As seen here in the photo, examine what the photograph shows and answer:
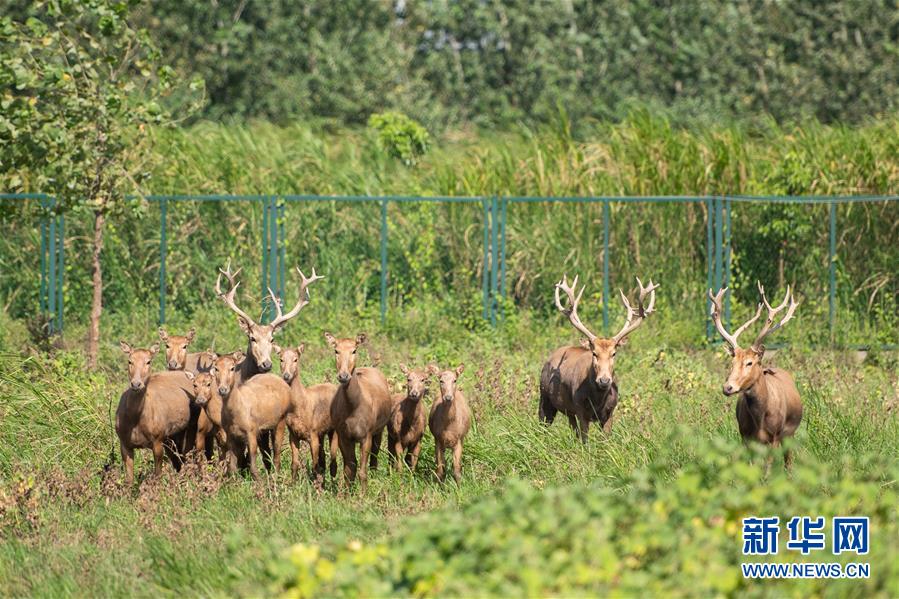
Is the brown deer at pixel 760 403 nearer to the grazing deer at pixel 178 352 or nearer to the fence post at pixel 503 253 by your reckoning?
the grazing deer at pixel 178 352

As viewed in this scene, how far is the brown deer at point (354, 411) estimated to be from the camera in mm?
10430

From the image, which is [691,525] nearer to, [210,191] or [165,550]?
Answer: [165,550]

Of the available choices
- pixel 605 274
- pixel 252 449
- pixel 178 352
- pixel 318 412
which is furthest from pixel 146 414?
pixel 605 274

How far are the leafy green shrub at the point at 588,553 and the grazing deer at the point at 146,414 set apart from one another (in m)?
4.23

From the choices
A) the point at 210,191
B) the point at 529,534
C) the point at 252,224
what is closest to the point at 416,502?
the point at 529,534

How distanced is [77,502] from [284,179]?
1230cm

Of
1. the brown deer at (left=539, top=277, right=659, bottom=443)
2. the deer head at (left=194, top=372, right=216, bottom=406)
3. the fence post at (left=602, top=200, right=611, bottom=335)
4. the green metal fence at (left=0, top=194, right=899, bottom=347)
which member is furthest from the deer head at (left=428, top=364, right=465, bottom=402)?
the fence post at (left=602, top=200, right=611, bottom=335)

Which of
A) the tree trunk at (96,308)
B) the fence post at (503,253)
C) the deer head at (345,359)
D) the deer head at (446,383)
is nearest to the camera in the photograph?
the deer head at (446,383)

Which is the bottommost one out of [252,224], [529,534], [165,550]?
[165,550]

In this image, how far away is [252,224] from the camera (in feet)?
65.1

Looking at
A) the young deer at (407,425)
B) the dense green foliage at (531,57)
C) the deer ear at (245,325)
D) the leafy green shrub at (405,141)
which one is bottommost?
the young deer at (407,425)

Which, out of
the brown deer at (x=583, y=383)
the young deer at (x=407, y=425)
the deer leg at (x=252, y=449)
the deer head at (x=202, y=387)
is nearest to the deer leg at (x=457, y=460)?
the young deer at (x=407, y=425)

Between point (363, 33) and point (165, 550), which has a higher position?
point (363, 33)

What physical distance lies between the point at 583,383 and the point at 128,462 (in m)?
3.76
